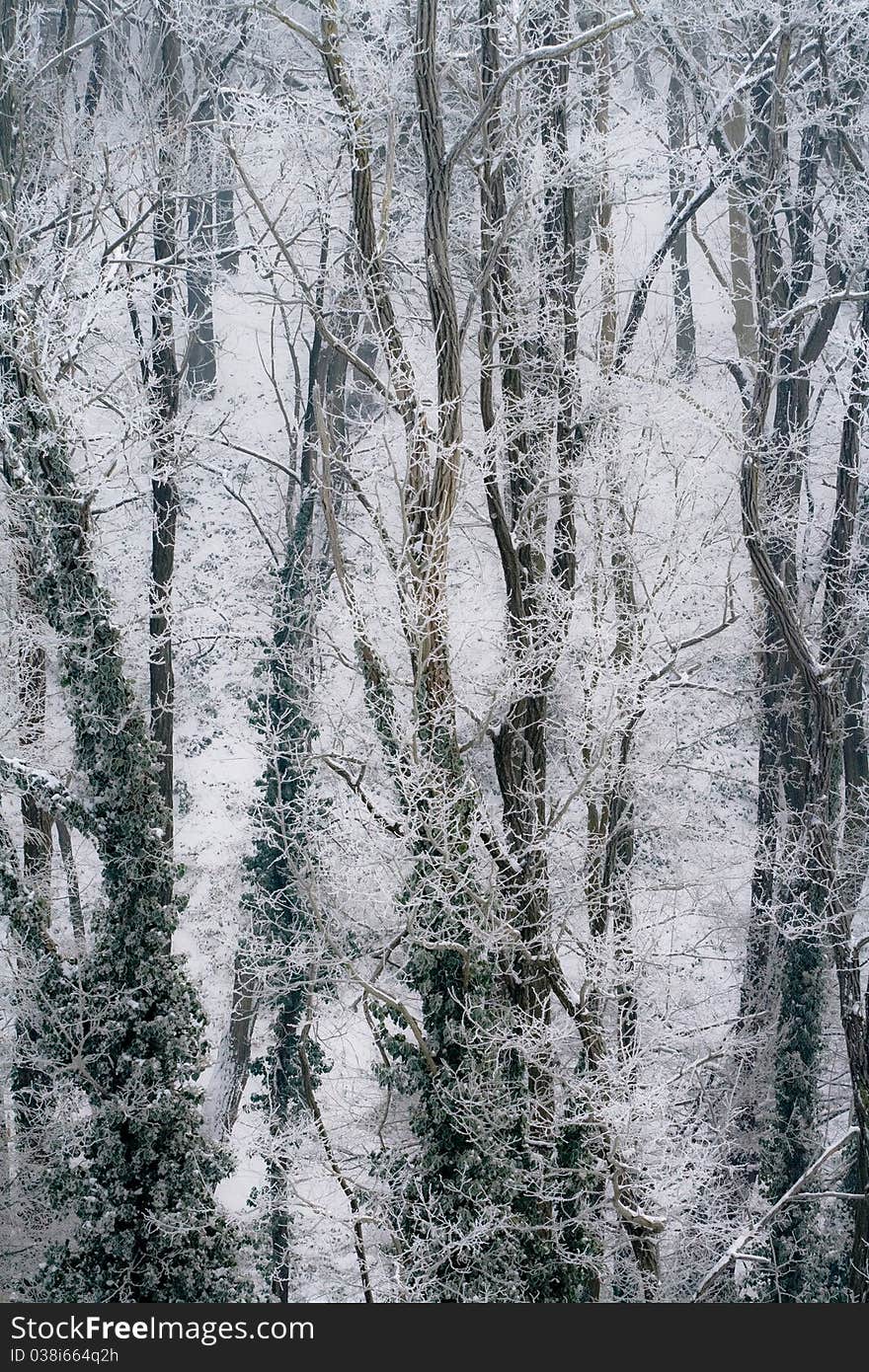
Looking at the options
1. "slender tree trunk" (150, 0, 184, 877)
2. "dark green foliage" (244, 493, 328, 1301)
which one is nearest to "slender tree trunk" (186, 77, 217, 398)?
"slender tree trunk" (150, 0, 184, 877)

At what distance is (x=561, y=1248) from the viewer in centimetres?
910

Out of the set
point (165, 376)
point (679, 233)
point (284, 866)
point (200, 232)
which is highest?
point (679, 233)

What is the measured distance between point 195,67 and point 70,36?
4.66ft

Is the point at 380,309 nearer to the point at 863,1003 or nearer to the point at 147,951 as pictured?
the point at 147,951

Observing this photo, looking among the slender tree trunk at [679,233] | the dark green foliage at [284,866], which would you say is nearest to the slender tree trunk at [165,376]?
the dark green foliage at [284,866]

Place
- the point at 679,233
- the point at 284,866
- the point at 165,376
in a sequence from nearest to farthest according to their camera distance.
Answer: the point at 284,866 < the point at 165,376 < the point at 679,233

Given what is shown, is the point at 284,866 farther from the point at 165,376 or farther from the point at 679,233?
the point at 679,233

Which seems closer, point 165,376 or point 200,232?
point 165,376

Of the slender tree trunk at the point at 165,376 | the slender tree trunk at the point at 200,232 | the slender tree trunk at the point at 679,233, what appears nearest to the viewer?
the slender tree trunk at the point at 679,233

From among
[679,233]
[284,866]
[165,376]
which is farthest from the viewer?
[679,233]

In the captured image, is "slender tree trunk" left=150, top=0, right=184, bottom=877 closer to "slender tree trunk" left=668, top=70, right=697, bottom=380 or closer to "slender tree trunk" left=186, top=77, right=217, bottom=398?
"slender tree trunk" left=186, top=77, right=217, bottom=398


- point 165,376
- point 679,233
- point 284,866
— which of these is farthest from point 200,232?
point 284,866

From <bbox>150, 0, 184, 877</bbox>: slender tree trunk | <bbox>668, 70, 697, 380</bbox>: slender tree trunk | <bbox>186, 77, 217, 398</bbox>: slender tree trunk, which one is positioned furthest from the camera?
<bbox>186, 77, 217, 398</bbox>: slender tree trunk

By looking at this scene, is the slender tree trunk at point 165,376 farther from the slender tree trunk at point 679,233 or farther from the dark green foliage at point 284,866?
the slender tree trunk at point 679,233
